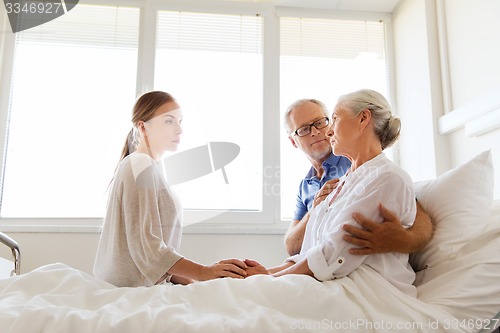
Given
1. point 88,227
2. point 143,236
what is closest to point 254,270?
point 143,236

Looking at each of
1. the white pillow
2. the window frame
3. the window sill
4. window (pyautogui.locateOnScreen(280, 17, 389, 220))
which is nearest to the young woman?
the white pillow

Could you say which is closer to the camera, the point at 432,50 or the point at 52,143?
the point at 432,50

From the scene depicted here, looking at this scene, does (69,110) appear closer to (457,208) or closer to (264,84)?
(264,84)

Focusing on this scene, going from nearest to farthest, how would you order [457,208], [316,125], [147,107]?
1. [457,208]
2. [147,107]
3. [316,125]

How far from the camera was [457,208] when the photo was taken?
130 centimetres

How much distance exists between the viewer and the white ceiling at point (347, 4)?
3076 mm

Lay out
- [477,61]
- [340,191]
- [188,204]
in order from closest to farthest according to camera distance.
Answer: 1. [340,191]
2. [477,61]
3. [188,204]

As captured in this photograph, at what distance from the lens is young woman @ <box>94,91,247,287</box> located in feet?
4.78

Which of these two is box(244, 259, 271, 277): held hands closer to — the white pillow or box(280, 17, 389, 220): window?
the white pillow

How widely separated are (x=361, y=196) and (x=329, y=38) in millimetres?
2196

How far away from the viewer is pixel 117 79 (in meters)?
2.95

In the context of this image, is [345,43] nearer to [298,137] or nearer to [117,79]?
[298,137]

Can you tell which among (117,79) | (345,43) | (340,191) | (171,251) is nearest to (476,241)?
(340,191)

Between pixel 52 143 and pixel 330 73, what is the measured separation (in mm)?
2076
